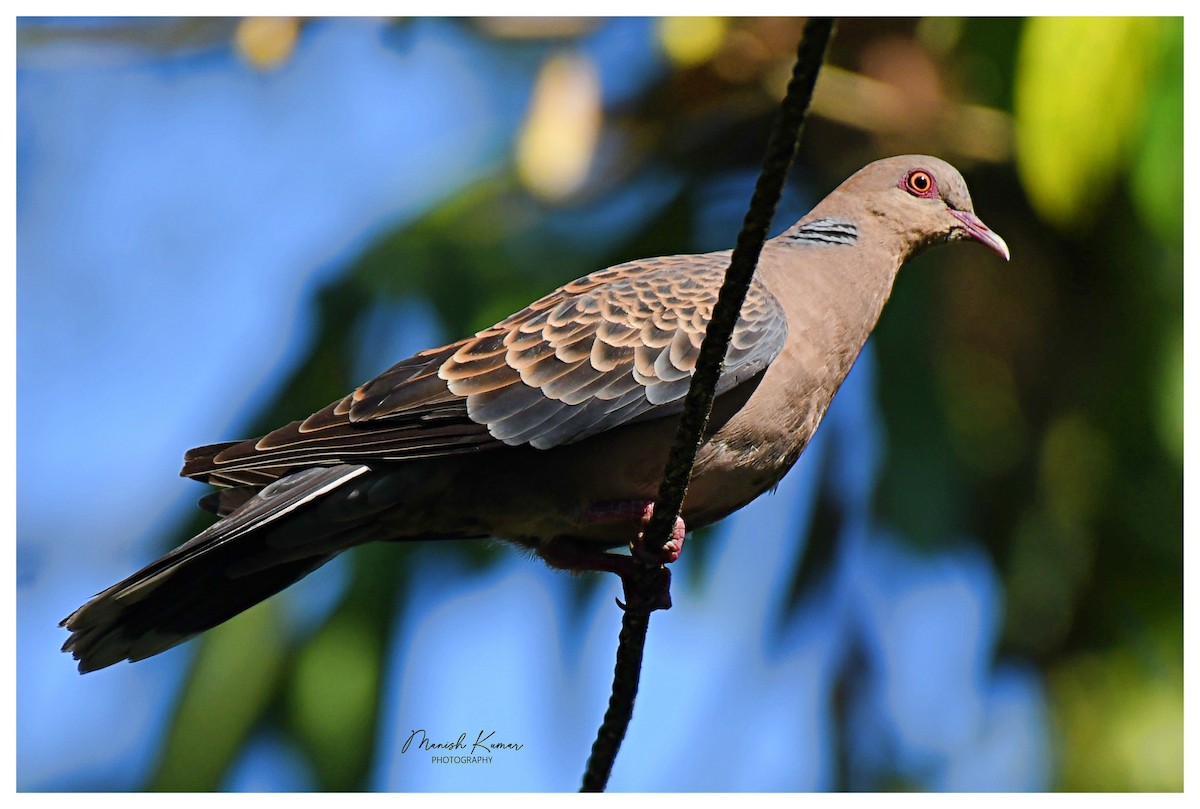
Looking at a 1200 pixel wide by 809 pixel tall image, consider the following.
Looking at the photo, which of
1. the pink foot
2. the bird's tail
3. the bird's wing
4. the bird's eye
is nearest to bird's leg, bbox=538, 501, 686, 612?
the pink foot

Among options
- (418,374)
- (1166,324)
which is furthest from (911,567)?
(418,374)

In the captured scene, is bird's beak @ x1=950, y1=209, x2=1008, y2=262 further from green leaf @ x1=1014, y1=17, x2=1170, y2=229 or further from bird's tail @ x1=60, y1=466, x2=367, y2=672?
bird's tail @ x1=60, y1=466, x2=367, y2=672

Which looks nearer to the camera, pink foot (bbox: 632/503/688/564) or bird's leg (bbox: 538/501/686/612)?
pink foot (bbox: 632/503/688/564)

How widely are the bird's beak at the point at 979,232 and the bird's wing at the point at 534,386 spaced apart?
866 millimetres

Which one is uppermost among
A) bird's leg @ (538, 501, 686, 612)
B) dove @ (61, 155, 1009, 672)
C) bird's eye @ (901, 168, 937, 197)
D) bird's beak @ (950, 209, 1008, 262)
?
bird's eye @ (901, 168, 937, 197)

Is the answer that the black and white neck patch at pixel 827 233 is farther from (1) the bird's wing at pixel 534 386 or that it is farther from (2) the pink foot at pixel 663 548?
(2) the pink foot at pixel 663 548

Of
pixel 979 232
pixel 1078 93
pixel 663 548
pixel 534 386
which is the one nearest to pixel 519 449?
pixel 534 386

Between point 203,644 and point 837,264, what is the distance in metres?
3.07

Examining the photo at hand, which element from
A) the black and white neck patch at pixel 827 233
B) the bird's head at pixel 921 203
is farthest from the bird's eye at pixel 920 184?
the black and white neck patch at pixel 827 233

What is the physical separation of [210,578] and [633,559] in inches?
43.5

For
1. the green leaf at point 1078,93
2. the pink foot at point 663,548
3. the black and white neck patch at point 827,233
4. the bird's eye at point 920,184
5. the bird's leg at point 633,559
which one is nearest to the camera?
the pink foot at point 663,548

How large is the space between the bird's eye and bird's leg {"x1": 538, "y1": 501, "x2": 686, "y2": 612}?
1.40 metres

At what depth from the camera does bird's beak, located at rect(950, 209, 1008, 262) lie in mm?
3719

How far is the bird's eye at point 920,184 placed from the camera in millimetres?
3777
